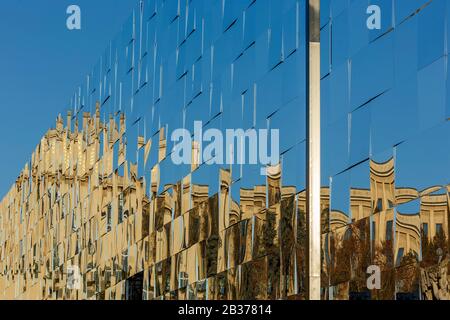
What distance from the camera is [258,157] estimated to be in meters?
25.7

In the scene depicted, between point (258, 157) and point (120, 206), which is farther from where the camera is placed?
point (120, 206)

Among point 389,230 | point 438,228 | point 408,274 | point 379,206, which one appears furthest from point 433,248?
point 379,206

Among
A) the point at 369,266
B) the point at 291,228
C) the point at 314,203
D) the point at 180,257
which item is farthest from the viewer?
the point at 180,257

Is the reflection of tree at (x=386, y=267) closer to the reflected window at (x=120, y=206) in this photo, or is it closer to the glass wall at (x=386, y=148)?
the glass wall at (x=386, y=148)

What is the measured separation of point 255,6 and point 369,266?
10.0 meters

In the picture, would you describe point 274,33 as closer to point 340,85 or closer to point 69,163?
point 340,85

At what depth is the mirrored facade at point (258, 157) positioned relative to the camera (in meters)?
17.3

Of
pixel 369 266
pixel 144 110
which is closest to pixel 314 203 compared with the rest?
pixel 369 266

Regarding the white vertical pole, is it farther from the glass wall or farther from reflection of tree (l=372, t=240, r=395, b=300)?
reflection of tree (l=372, t=240, r=395, b=300)

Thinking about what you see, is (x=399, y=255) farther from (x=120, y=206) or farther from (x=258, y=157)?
(x=120, y=206)

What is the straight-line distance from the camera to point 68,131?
185 ft

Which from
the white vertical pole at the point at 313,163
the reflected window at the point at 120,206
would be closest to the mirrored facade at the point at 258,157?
the reflected window at the point at 120,206

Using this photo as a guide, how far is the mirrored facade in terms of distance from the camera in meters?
17.3

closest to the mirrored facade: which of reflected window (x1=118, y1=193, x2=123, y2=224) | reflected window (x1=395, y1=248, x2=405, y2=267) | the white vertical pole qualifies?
reflected window (x1=395, y1=248, x2=405, y2=267)
